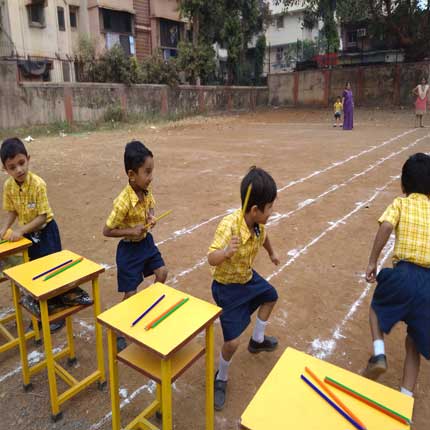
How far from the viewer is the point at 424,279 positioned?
2285 mm

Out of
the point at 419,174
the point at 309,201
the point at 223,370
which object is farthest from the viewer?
the point at 309,201

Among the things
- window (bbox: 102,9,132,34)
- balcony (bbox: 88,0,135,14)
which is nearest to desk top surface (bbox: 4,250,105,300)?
balcony (bbox: 88,0,135,14)

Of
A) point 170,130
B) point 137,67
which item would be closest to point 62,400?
point 170,130

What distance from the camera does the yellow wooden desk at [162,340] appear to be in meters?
1.82

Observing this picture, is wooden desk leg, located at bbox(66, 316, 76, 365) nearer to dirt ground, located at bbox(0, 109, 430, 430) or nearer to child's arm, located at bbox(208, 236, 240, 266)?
dirt ground, located at bbox(0, 109, 430, 430)

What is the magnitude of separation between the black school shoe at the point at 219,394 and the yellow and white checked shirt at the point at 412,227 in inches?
50.3

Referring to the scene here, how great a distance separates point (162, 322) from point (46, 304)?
745 mm

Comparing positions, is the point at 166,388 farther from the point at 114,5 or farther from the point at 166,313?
the point at 114,5

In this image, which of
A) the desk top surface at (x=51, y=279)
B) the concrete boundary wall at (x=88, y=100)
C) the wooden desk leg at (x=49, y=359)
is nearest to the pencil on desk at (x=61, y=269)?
the desk top surface at (x=51, y=279)

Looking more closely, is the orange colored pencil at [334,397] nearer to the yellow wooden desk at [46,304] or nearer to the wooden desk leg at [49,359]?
the yellow wooden desk at [46,304]

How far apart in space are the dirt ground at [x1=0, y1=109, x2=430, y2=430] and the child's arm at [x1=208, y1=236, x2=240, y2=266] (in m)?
0.92

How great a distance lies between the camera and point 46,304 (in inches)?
89.3

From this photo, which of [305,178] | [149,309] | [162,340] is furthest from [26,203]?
[305,178]

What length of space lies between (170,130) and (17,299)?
15.7 m
